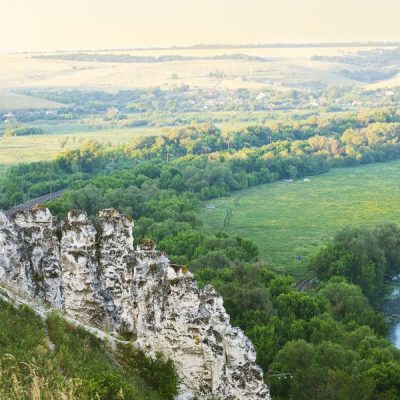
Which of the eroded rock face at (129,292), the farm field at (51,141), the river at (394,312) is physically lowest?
the river at (394,312)

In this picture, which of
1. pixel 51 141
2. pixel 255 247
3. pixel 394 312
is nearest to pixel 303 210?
pixel 255 247

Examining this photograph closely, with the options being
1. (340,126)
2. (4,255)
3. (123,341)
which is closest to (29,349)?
(123,341)

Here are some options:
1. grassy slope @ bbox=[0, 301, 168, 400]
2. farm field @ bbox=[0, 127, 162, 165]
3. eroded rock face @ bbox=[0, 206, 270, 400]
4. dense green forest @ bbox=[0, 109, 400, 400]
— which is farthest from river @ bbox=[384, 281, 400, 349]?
farm field @ bbox=[0, 127, 162, 165]

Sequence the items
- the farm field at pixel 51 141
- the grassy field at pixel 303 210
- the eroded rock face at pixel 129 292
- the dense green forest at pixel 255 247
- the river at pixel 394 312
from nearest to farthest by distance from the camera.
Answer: the eroded rock face at pixel 129 292 < the dense green forest at pixel 255 247 < the river at pixel 394 312 < the grassy field at pixel 303 210 < the farm field at pixel 51 141

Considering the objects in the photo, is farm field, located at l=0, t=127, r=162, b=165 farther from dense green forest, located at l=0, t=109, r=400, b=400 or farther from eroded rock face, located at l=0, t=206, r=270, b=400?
eroded rock face, located at l=0, t=206, r=270, b=400

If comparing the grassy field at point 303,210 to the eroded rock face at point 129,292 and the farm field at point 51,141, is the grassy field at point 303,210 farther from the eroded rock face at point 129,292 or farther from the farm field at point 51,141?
the farm field at point 51,141

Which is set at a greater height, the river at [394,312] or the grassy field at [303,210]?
the river at [394,312]

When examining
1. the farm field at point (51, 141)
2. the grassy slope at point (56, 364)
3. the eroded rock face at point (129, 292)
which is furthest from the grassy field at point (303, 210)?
the grassy slope at point (56, 364)
